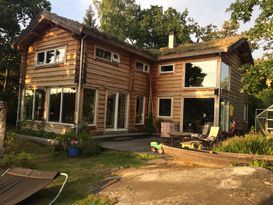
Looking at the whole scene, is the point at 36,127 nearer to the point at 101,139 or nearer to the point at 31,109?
the point at 31,109

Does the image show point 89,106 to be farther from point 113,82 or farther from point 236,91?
point 236,91

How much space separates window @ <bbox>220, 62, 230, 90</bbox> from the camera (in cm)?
1502

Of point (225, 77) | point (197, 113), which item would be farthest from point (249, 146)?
point (225, 77)

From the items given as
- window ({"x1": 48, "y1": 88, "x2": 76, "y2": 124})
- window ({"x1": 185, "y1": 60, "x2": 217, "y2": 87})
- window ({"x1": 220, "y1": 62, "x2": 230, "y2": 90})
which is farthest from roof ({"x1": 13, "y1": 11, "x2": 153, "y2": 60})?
window ({"x1": 220, "y1": 62, "x2": 230, "y2": 90})

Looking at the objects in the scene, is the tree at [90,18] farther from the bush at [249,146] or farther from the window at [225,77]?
the bush at [249,146]

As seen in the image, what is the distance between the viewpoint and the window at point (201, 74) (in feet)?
48.5

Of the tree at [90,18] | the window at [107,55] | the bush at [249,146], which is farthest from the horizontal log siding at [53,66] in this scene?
the tree at [90,18]

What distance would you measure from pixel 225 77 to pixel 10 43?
48.2ft

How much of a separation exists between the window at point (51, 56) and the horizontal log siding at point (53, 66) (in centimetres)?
20

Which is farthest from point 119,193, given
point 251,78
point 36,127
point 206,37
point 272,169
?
point 206,37

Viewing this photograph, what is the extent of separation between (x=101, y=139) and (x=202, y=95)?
5813 millimetres

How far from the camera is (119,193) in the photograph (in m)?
5.85

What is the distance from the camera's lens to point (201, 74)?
50.1 ft

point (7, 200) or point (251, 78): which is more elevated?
point (251, 78)
